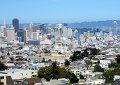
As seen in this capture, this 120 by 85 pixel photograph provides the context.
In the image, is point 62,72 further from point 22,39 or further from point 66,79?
point 22,39

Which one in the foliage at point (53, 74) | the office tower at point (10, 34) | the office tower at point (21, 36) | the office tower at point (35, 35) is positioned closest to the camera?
the foliage at point (53, 74)

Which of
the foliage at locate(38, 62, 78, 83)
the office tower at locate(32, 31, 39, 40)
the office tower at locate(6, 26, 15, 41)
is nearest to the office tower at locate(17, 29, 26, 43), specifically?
the office tower at locate(6, 26, 15, 41)

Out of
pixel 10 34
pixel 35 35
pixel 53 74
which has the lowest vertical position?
pixel 35 35

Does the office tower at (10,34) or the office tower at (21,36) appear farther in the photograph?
the office tower at (10,34)

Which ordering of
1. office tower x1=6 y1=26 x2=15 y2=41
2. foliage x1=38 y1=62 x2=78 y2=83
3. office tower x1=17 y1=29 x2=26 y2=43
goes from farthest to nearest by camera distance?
office tower x1=6 y1=26 x2=15 y2=41, office tower x1=17 y1=29 x2=26 y2=43, foliage x1=38 y1=62 x2=78 y2=83

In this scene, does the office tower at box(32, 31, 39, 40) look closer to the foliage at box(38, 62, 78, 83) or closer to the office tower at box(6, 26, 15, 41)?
the office tower at box(6, 26, 15, 41)

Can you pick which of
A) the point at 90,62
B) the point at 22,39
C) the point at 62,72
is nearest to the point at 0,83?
the point at 62,72

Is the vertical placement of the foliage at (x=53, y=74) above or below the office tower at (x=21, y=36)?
above

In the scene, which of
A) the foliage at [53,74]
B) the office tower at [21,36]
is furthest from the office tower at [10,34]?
the foliage at [53,74]

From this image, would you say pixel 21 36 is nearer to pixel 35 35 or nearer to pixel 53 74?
pixel 35 35

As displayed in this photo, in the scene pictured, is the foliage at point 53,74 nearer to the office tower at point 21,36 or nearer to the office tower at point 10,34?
the office tower at point 21,36

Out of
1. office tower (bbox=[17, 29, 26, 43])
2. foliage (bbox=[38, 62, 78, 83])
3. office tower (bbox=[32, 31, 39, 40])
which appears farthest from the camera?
office tower (bbox=[32, 31, 39, 40])

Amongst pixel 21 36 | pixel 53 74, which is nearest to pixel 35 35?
pixel 21 36

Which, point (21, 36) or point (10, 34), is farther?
point (10, 34)
